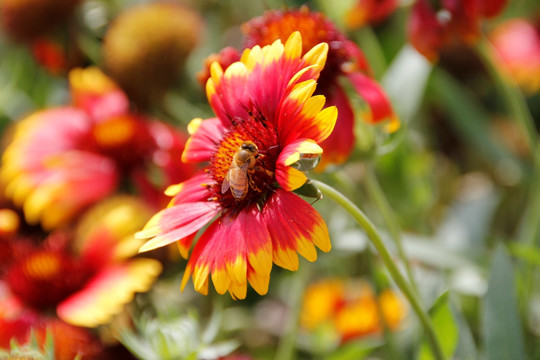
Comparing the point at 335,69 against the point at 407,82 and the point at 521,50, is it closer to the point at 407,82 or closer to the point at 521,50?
the point at 407,82

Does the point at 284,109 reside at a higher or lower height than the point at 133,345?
higher

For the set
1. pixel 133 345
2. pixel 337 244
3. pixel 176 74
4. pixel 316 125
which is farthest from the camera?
pixel 176 74

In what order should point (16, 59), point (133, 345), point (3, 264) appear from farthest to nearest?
point (16, 59) → point (3, 264) → point (133, 345)

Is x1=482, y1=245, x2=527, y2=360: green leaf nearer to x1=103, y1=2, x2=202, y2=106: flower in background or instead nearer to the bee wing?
the bee wing

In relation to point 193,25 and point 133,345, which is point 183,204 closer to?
point 133,345

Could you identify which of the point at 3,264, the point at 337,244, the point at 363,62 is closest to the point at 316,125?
the point at 363,62

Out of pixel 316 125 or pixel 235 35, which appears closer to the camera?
pixel 316 125

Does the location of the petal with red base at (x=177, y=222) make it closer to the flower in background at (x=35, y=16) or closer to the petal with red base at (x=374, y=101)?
the petal with red base at (x=374, y=101)

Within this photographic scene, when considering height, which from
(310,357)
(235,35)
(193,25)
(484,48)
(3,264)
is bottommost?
(310,357)
